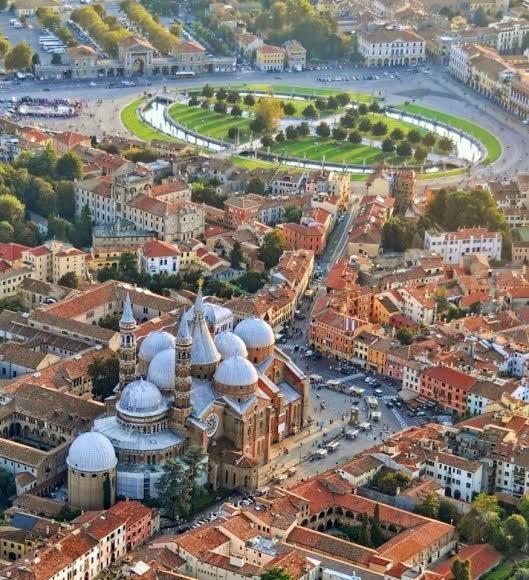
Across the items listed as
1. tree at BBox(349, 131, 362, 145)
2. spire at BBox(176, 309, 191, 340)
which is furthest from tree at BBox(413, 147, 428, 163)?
spire at BBox(176, 309, 191, 340)

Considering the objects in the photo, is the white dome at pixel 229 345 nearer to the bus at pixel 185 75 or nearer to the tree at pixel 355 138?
the tree at pixel 355 138

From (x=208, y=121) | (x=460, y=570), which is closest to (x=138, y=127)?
(x=208, y=121)

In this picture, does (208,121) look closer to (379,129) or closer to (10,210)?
(379,129)

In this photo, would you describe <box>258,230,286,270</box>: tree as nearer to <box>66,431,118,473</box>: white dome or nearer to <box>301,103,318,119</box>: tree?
<box>66,431,118,473</box>: white dome

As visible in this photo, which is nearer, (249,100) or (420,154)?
(420,154)

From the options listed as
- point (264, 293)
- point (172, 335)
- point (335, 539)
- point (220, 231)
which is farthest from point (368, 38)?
point (335, 539)

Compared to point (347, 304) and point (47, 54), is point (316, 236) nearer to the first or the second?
point (347, 304)

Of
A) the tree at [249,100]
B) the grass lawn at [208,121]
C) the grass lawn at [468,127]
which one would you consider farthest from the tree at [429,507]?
the tree at [249,100]
